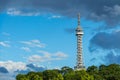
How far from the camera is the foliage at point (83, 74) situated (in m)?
130

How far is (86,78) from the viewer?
412 ft

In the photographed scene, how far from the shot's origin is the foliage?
5113 inches

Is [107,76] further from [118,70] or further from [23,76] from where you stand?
[23,76]

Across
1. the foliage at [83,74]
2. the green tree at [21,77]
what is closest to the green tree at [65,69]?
the foliage at [83,74]

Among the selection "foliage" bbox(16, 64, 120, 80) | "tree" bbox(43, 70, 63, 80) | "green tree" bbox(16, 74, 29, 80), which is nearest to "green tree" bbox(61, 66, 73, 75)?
"foliage" bbox(16, 64, 120, 80)

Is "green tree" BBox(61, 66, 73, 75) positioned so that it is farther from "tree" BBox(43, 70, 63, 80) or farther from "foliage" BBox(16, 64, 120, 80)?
"tree" BBox(43, 70, 63, 80)

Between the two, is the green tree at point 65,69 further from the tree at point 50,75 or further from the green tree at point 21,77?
the green tree at point 21,77

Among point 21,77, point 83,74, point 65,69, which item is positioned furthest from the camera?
point 65,69

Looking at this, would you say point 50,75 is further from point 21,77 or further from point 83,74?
point 83,74

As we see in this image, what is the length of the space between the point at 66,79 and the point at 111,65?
25.6 metres

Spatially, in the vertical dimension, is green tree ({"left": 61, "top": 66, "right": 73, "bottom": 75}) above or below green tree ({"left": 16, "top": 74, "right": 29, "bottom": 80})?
above

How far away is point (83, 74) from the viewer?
130250 mm

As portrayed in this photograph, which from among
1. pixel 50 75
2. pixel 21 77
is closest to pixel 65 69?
pixel 50 75

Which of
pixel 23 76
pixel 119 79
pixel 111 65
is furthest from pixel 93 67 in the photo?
pixel 23 76
